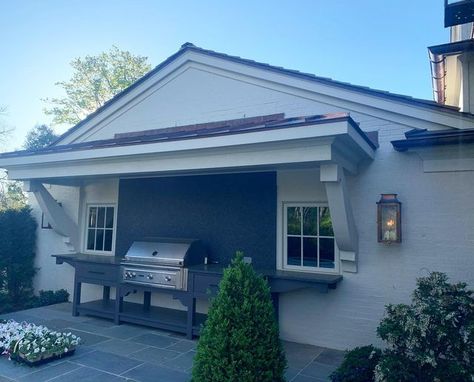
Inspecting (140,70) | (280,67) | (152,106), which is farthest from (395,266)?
(140,70)

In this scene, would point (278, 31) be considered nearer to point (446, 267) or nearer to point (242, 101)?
point (242, 101)

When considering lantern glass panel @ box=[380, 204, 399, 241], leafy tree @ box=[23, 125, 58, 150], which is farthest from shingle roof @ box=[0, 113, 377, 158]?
leafy tree @ box=[23, 125, 58, 150]

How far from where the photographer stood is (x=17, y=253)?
8695 mm

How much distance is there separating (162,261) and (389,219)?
3.85 m

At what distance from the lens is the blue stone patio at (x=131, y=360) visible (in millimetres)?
4234

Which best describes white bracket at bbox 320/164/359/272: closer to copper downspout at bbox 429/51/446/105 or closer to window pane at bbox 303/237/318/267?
window pane at bbox 303/237/318/267

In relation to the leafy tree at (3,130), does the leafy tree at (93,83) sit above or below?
above

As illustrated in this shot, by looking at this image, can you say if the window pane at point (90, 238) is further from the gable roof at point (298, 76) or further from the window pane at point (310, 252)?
the window pane at point (310, 252)

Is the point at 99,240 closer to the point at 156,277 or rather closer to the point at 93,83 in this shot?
the point at 156,277

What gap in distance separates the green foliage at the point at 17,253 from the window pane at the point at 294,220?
7.17m

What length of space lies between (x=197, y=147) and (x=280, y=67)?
267cm

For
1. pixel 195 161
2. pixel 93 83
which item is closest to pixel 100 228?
pixel 195 161

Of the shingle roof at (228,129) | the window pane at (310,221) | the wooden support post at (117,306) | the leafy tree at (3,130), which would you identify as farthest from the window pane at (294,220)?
the leafy tree at (3,130)

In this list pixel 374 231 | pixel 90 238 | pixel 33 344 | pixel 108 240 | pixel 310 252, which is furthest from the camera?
pixel 90 238
